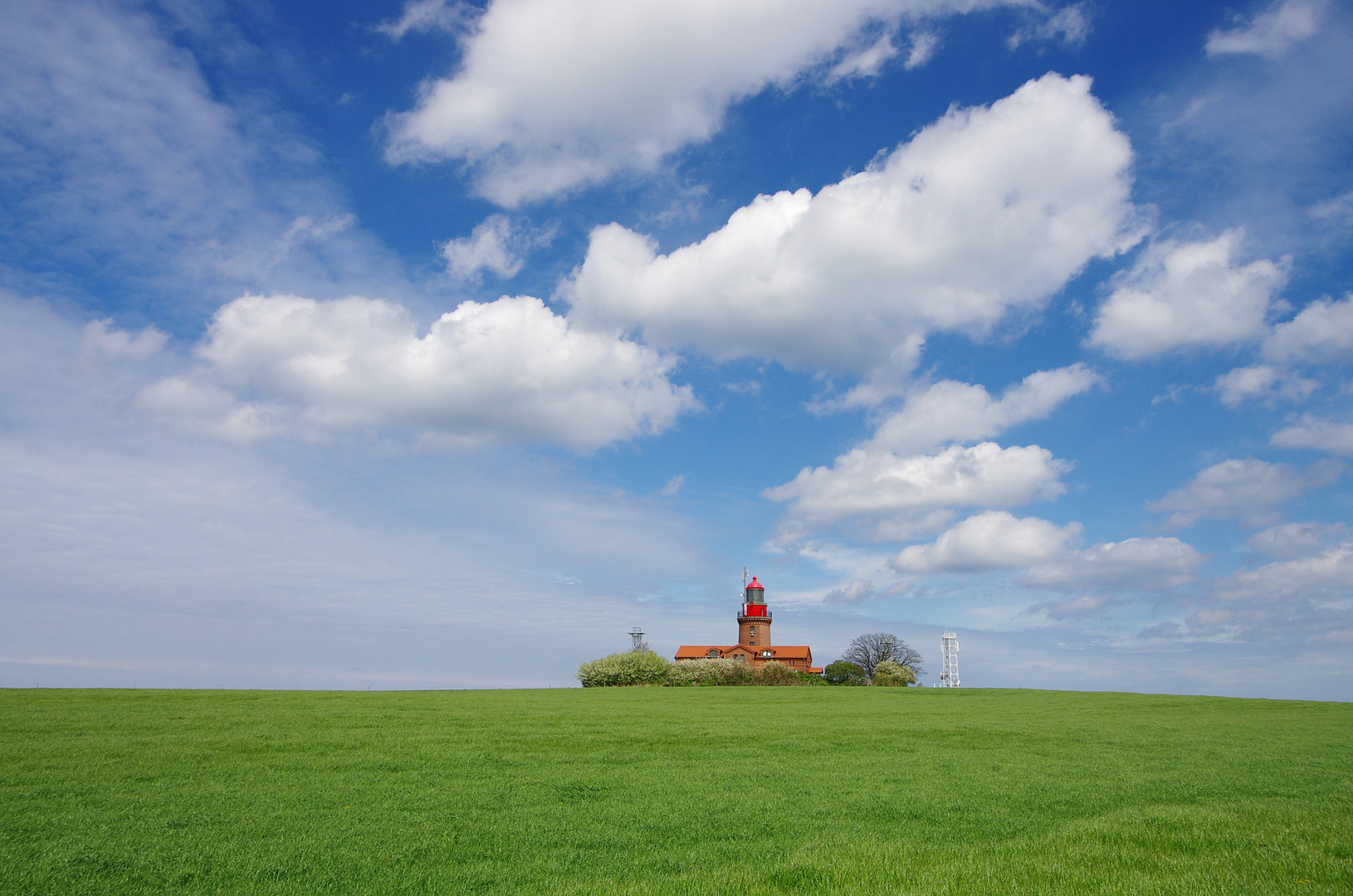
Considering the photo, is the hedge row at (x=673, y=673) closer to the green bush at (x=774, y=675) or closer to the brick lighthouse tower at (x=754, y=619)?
the green bush at (x=774, y=675)

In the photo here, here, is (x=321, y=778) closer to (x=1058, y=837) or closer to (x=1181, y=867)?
Result: (x=1058, y=837)

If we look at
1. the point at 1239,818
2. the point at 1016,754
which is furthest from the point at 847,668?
the point at 1239,818

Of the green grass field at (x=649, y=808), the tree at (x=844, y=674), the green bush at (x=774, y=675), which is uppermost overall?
the green grass field at (x=649, y=808)

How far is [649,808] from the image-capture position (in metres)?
13.1

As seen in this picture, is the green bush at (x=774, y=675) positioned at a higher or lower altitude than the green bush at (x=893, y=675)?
higher

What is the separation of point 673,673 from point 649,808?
6775cm

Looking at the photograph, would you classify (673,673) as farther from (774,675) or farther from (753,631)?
(753,631)

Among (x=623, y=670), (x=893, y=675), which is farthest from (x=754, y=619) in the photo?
(x=623, y=670)

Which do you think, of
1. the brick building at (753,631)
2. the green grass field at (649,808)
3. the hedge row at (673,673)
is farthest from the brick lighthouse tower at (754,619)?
the green grass field at (649,808)

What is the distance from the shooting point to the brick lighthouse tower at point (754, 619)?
112938 mm

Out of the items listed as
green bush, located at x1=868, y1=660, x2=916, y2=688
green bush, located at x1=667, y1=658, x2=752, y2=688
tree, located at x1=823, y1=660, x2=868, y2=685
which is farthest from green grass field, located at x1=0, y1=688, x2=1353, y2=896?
tree, located at x1=823, y1=660, x2=868, y2=685

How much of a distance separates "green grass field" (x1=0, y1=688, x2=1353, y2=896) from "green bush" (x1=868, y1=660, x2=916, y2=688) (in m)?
69.3

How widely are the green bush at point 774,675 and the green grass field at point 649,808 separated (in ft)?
172

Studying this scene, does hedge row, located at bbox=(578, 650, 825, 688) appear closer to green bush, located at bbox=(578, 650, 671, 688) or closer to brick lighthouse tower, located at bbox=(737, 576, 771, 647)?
green bush, located at bbox=(578, 650, 671, 688)
